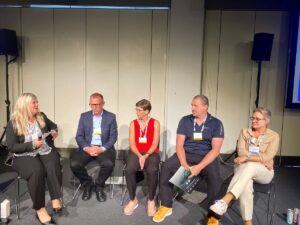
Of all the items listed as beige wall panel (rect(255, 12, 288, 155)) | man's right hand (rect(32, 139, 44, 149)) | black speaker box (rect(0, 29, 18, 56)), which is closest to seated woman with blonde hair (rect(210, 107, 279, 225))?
man's right hand (rect(32, 139, 44, 149))

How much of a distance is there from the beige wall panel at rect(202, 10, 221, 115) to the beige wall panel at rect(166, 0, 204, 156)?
1.31 feet

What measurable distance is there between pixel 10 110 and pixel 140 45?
2405 millimetres

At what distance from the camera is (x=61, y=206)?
3.30m

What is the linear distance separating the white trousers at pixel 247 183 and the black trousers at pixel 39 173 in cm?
161

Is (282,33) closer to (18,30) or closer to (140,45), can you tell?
(140,45)

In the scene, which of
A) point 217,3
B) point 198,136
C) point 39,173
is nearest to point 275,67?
point 217,3

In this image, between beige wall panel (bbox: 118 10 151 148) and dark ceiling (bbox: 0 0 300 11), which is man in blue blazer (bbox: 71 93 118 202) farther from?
dark ceiling (bbox: 0 0 300 11)

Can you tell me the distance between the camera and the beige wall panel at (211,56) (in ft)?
16.8

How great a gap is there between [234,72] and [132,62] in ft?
5.29

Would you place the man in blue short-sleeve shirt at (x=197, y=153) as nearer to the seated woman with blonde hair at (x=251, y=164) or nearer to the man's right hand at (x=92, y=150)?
the seated woman with blonde hair at (x=251, y=164)

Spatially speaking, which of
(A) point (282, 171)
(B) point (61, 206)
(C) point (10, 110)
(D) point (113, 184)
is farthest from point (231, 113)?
(C) point (10, 110)

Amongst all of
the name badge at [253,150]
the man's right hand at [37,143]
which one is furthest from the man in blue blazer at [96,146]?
the name badge at [253,150]

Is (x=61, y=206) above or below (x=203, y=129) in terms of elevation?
below

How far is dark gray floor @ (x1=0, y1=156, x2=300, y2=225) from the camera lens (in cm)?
316
